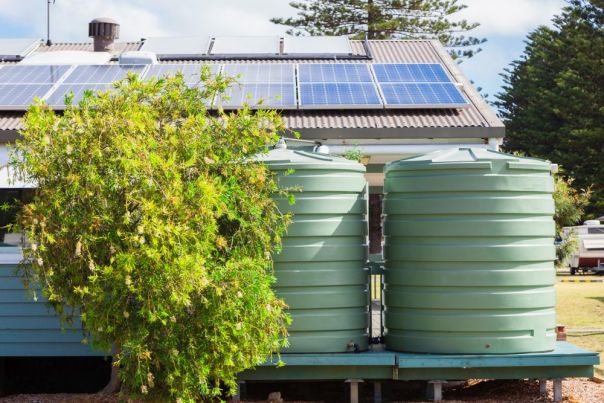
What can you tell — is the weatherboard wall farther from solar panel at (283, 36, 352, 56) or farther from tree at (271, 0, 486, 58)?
tree at (271, 0, 486, 58)

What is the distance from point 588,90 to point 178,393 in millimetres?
41091

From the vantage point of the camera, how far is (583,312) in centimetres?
1719

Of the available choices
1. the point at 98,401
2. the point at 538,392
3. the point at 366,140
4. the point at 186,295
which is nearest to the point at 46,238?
the point at 186,295

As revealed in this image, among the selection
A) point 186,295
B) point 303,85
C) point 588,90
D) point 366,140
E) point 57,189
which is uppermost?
point 588,90

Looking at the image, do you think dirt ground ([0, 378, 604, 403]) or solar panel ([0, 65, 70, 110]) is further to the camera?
solar panel ([0, 65, 70, 110])

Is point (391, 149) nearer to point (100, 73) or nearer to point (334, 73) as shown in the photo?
point (334, 73)

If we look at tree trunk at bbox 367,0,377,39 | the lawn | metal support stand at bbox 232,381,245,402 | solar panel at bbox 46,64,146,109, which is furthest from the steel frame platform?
tree trunk at bbox 367,0,377,39

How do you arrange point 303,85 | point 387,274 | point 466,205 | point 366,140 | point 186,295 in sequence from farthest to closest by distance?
point 303,85 → point 366,140 → point 387,274 → point 466,205 → point 186,295

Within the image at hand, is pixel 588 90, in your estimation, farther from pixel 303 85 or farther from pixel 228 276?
pixel 228 276

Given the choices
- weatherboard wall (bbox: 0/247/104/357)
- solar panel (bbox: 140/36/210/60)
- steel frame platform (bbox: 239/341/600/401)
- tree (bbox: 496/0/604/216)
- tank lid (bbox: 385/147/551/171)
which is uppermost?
tree (bbox: 496/0/604/216)

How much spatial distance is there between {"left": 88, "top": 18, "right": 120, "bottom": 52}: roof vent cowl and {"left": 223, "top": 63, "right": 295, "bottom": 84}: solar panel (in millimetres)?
4167

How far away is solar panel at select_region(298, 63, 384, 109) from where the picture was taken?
14.0 m

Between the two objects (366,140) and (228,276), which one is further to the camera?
(366,140)

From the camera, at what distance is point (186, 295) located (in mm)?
7047
